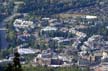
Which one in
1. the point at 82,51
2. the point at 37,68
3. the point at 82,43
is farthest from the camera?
the point at 82,43

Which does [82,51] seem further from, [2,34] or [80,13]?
[80,13]

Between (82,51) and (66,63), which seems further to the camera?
(82,51)

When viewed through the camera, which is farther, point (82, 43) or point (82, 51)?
point (82, 43)

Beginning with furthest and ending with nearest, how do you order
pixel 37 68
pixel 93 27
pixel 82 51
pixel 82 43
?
pixel 93 27 < pixel 82 43 < pixel 82 51 < pixel 37 68

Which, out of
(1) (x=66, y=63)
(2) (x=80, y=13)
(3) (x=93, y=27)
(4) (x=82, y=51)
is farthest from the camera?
(2) (x=80, y=13)

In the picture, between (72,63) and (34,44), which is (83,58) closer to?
(72,63)

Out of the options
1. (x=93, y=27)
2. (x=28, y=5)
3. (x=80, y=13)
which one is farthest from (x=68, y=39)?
(x=28, y=5)

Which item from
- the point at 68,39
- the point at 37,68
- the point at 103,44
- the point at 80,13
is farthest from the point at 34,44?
the point at 80,13

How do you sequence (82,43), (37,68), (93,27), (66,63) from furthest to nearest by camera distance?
1. (93,27)
2. (82,43)
3. (66,63)
4. (37,68)
